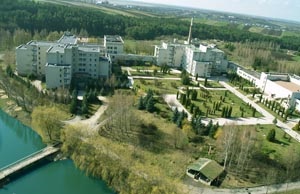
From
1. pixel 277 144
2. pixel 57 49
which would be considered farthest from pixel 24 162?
pixel 277 144

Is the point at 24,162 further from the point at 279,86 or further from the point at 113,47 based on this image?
the point at 279,86

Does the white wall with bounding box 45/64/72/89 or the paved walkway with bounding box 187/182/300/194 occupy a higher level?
the white wall with bounding box 45/64/72/89

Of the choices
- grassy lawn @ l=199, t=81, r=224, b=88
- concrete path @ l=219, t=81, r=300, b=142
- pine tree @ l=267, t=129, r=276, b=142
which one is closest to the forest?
grassy lawn @ l=199, t=81, r=224, b=88

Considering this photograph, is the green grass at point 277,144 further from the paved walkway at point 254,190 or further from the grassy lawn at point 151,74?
the grassy lawn at point 151,74

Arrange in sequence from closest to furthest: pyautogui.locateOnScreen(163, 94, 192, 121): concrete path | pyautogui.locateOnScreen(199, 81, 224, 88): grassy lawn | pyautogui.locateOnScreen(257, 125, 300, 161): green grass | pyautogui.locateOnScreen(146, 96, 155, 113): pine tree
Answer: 1. pyautogui.locateOnScreen(257, 125, 300, 161): green grass
2. pyautogui.locateOnScreen(146, 96, 155, 113): pine tree
3. pyautogui.locateOnScreen(163, 94, 192, 121): concrete path
4. pyautogui.locateOnScreen(199, 81, 224, 88): grassy lawn

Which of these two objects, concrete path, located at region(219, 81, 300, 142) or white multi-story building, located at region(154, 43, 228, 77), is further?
white multi-story building, located at region(154, 43, 228, 77)

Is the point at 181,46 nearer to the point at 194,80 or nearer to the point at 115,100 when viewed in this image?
the point at 194,80

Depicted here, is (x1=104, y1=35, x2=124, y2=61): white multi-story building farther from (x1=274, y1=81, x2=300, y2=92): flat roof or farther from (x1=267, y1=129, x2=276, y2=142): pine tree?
(x1=267, y1=129, x2=276, y2=142): pine tree

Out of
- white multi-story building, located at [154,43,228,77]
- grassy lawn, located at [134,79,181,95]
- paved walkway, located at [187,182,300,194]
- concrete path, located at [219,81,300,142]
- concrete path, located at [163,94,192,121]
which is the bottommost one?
paved walkway, located at [187,182,300,194]
